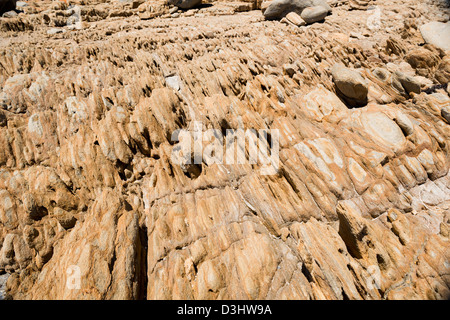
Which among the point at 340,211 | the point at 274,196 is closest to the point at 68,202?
the point at 274,196

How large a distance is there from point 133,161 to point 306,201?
869 centimetres

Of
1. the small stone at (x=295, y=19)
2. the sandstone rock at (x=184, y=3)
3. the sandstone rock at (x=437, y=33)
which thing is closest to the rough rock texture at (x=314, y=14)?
the small stone at (x=295, y=19)

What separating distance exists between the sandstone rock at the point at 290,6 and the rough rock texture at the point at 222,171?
4821 mm

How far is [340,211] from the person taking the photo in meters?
8.53

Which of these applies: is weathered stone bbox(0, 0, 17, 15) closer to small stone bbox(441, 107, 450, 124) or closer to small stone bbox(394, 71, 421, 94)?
small stone bbox(394, 71, 421, 94)

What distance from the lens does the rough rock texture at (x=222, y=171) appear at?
714cm

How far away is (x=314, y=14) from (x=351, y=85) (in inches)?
397

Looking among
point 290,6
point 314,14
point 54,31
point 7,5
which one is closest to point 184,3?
point 290,6

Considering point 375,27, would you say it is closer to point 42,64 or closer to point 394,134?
point 394,134

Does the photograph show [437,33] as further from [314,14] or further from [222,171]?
[222,171]

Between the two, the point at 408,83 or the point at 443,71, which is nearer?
the point at 408,83

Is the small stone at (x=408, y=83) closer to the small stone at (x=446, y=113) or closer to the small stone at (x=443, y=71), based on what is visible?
the small stone at (x=446, y=113)

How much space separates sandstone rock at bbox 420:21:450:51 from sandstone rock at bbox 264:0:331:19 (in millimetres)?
7837

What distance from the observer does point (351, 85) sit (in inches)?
483
